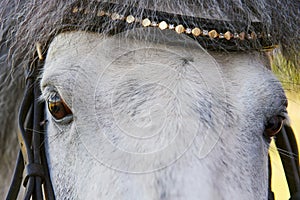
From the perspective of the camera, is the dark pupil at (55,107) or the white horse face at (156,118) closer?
the white horse face at (156,118)

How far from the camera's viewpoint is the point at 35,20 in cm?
148

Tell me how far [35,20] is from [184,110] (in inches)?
19.1

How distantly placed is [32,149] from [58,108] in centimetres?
20

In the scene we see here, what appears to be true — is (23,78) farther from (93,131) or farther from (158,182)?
(158,182)

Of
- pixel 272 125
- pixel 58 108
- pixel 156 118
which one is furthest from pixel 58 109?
pixel 272 125

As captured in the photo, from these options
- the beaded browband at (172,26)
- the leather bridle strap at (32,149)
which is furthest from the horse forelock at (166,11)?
the leather bridle strap at (32,149)

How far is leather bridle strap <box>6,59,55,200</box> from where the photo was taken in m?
1.50

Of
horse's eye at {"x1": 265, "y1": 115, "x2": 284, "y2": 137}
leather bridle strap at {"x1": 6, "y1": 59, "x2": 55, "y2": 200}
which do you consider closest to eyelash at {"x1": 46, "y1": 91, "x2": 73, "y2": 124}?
leather bridle strap at {"x1": 6, "y1": 59, "x2": 55, "y2": 200}

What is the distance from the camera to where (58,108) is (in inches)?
56.5

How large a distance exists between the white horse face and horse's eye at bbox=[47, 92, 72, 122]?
0.01m

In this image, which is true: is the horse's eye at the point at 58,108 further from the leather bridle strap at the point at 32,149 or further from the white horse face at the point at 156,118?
the leather bridle strap at the point at 32,149

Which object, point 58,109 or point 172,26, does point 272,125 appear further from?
point 58,109

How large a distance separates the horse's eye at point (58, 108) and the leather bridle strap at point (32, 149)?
130mm

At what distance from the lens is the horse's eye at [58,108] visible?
1.42 m
